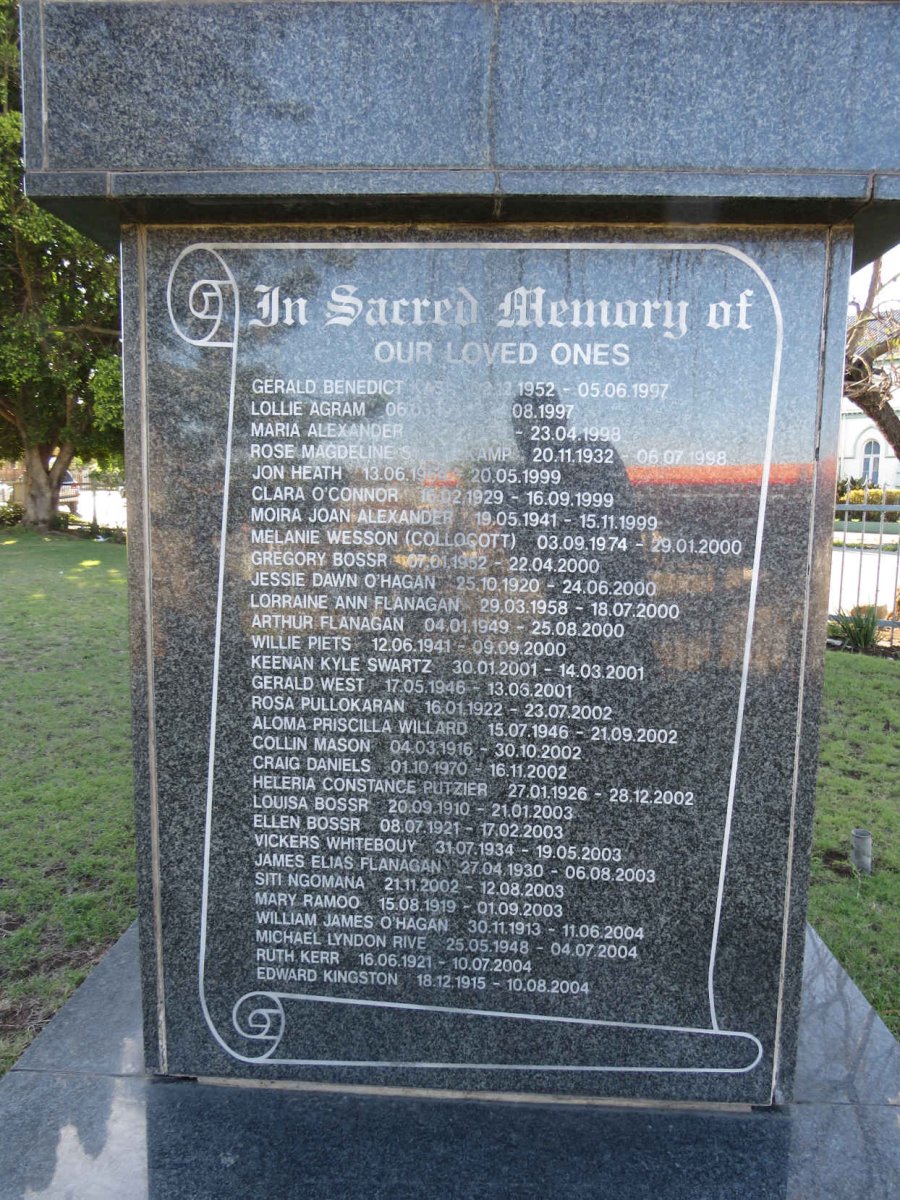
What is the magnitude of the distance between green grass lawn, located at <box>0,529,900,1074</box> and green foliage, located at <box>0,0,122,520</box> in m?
8.97

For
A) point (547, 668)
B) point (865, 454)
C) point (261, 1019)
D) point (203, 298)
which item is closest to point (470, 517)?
point (547, 668)

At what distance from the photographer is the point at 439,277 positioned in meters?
2.28

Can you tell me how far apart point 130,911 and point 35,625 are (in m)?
6.68

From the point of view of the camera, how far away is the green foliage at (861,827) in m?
3.42

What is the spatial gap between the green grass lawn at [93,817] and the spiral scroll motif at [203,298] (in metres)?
2.39

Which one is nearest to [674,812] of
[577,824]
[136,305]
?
[577,824]

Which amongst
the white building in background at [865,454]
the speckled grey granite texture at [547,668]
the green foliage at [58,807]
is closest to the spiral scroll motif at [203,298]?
the speckled grey granite texture at [547,668]

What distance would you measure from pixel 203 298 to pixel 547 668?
1.38m

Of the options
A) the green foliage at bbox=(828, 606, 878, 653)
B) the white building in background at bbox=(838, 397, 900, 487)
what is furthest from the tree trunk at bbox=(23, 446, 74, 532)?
the white building in background at bbox=(838, 397, 900, 487)

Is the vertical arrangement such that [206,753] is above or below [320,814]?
above

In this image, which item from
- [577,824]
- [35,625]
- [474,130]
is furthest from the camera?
[35,625]

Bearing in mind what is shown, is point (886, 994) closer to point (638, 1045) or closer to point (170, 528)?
point (638, 1045)

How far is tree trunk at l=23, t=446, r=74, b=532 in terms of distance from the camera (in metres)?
21.6

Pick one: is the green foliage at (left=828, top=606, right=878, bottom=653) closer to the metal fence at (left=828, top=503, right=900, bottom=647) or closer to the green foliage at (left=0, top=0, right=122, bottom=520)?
the metal fence at (left=828, top=503, right=900, bottom=647)
